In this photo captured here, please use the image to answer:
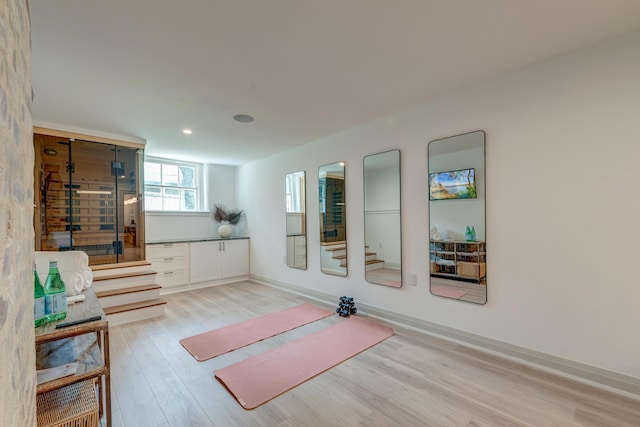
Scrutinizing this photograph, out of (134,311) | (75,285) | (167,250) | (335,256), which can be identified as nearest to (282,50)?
(75,285)

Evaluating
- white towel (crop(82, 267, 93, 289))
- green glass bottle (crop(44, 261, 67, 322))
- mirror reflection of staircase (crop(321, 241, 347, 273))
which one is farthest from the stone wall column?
mirror reflection of staircase (crop(321, 241, 347, 273))

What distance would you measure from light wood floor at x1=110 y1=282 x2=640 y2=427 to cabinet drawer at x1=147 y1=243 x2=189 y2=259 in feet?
6.50

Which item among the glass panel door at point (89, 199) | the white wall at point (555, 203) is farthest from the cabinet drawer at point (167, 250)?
the white wall at point (555, 203)

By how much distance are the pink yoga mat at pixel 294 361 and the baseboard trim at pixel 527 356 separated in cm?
26

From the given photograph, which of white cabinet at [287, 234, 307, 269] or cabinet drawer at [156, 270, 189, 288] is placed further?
cabinet drawer at [156, 270, 189, 288]

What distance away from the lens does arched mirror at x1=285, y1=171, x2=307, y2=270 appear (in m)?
4.40

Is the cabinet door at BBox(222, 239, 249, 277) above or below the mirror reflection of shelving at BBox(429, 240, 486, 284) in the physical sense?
below

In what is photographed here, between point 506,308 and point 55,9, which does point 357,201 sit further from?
point 55,9

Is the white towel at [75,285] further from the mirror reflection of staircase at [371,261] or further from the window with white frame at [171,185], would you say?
the window with white frame at [171,185]

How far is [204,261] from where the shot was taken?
4980 mm

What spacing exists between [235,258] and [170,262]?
45.1 inches

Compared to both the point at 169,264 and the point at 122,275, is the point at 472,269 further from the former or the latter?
the point at 169,264

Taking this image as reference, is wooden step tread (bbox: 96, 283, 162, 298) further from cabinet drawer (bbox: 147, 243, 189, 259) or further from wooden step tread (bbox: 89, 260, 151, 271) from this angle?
cabinet drawer (bbox: 147, 243, 189, 259)

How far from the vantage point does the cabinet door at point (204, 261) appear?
486 cm
